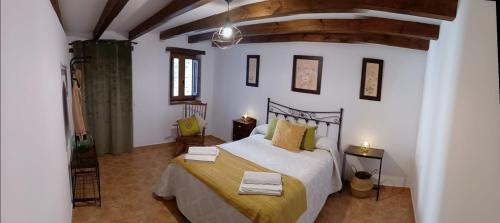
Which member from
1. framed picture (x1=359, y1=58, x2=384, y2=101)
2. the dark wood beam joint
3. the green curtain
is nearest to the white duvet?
framed picture (x1=359, y1=58, x2=384, y2=101)

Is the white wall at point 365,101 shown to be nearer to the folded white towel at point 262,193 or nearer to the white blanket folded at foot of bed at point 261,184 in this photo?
the white blanket folded at foot of bed at point 261,184

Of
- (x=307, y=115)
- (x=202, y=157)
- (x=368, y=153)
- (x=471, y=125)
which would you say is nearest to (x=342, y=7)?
(x=471, y=125)

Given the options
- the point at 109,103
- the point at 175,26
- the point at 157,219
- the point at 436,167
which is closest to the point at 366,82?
the point at 436,167

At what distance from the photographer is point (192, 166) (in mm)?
3207

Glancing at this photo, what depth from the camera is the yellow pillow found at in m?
3.94

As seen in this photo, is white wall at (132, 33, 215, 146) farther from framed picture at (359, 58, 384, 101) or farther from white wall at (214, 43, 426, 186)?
framed picture at (359, 58, 384, 101)

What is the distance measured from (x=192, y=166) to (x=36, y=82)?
6.36 ft

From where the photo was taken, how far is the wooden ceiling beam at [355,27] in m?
2.83

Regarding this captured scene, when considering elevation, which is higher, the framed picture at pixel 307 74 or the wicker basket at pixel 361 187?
the framed picture at pixel 307 74

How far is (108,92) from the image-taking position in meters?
4.88

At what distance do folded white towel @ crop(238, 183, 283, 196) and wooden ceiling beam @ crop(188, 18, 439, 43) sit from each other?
182cm

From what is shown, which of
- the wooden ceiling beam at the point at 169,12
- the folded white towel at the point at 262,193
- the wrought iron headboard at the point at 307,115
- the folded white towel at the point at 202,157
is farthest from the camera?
the wrought iron headboard at the point at 307,115

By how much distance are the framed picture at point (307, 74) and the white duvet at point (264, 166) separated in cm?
108

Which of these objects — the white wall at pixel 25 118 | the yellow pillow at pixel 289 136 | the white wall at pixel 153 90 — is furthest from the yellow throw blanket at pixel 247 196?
the white wall at pixel 153 90
